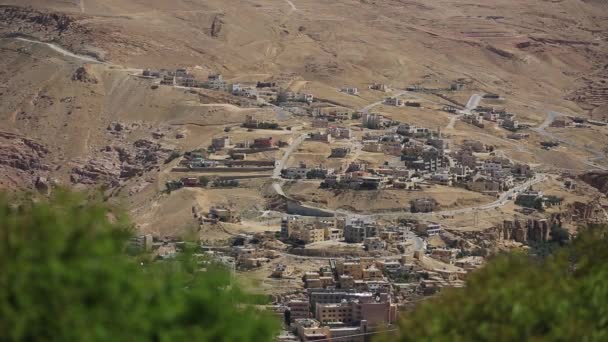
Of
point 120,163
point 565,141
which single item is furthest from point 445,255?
point 565,141

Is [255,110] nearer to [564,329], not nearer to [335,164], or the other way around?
[335,164]

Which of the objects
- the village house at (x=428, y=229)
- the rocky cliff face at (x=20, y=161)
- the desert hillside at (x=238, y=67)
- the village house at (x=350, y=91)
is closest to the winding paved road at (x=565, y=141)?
the desert hillside at (x=238, y=67)

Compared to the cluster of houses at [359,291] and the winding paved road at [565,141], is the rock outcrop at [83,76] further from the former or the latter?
the cluster of houses at [359,291]

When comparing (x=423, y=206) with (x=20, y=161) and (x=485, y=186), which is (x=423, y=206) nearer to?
(x=485, y=186)

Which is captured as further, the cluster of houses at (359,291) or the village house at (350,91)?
the village house at (350,91)

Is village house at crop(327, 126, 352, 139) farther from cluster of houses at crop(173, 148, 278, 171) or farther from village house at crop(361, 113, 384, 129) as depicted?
cluster of houses at crop(173, 148, 278, 171)

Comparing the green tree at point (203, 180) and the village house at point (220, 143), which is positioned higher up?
the village house at point (220, 143)

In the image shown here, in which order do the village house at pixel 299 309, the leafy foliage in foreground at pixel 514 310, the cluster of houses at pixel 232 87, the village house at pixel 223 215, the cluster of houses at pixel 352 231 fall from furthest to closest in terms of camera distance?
the cluster of houses at pixel 232 87
the village house at pixel 223 215
the cluster of houses at pixel 352 231
the village house at pixel 299 309
the leafy foliage in foreground at pixel 514 310

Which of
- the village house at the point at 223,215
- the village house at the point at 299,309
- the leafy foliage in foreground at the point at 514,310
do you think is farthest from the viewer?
the village house at the point at 223,215
